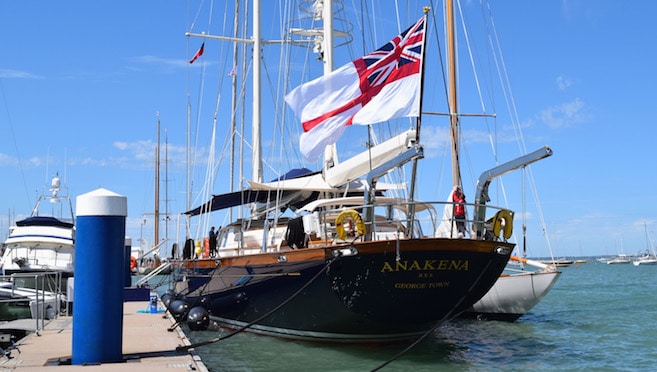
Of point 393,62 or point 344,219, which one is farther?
point 393,62

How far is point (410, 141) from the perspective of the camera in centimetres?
1327

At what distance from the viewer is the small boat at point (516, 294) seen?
18984mm

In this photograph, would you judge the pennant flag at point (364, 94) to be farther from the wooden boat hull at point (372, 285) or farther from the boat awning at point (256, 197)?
the boat awning at point (256, 197)

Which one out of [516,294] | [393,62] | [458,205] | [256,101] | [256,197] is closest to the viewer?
[393,62]

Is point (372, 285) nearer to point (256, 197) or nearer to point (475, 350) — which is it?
point (475, 350)

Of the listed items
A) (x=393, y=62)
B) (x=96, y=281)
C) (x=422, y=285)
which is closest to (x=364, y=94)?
(x=393, y=62)

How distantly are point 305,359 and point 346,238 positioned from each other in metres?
2.53

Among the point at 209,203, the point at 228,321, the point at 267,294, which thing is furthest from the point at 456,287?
the point at 209,203

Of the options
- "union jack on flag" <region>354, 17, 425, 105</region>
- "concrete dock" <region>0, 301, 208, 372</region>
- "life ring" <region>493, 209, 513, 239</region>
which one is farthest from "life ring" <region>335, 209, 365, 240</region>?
"concrete dock" <region>0, 301, 208, 372</region>

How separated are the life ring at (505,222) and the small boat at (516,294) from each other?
5486mm

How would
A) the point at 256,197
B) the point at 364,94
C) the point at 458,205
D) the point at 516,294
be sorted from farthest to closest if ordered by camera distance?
the point at 516,294, the point at 256,197, the point at 458,205, the point at 364,94

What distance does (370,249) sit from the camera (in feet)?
39.7

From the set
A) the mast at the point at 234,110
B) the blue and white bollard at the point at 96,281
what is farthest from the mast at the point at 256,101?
the blue and white bollard at the point at 96,281

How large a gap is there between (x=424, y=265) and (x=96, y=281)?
6.19 meters
